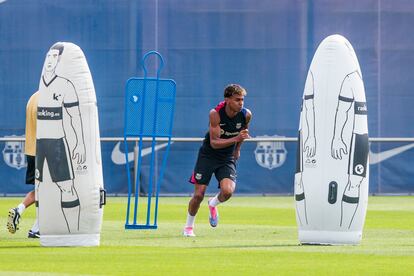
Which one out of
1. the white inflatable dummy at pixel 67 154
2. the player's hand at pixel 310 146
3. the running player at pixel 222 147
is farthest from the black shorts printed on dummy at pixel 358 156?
the white inflatable dummy at pixel 67 154

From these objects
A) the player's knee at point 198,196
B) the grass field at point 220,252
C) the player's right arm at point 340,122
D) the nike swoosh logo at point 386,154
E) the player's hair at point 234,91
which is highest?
the player's hair at point 234,91

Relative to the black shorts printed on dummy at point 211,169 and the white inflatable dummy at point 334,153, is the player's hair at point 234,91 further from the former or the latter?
the white inflatable dummy at point 334,153

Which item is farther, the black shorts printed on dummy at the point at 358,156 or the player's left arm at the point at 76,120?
the black shorts printed on dummy at the point at 358,156

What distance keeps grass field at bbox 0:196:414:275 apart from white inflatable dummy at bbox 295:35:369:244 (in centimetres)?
36

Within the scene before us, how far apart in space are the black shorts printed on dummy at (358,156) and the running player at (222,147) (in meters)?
2.43

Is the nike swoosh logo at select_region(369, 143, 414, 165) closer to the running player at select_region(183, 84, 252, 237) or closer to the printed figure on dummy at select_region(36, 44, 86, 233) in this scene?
the running player at select_region(183, 84, 252, 237)

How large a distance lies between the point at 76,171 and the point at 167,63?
15.1 m

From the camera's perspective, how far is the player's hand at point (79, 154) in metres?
15.3

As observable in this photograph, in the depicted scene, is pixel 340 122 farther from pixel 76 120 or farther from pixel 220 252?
pixel 76 120

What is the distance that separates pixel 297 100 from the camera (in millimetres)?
30688

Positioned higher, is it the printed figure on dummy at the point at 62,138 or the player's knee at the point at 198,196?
the printed figure on dummy at the point at 62,138

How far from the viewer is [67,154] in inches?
602

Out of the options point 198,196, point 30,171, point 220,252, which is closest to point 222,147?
point 198,196

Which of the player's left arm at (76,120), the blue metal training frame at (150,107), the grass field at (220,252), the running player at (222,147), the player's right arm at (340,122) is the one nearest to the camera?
the grass field at (220,252)
